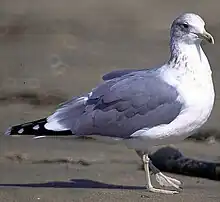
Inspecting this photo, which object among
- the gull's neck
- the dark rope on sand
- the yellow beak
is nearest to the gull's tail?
the gull's neck

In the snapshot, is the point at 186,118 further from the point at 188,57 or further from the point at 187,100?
the point at 188,57

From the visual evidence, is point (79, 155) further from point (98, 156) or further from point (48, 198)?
point (48, 198)

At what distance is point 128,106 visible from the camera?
648 centimetres

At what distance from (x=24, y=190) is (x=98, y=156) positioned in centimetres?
208

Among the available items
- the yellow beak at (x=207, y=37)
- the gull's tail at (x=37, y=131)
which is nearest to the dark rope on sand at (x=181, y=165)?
the gull's tail at (x=37, y=131)

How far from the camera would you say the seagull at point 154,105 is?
6.34m

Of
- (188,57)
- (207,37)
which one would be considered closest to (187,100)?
(188,57)

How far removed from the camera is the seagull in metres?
6.34

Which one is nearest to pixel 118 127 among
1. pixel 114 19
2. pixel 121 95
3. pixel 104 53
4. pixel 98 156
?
pixel 121 95

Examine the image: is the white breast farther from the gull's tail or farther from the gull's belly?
the gull's tail

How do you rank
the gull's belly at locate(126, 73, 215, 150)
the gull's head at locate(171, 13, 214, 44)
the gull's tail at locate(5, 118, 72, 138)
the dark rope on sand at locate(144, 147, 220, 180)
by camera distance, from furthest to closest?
1. the dark rope on sand at locate(144, 147, 220, 180)
2. the gull's tail at locate(5, 118, 72, 138)
3. the gull's head at locate(171, 13, 214, 44)
4. the gull's belly at locate(126, 73, 215, 150)

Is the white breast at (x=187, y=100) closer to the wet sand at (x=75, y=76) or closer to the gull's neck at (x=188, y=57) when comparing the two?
the gull's neck at (x=188, y=57)

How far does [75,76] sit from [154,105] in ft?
15.0

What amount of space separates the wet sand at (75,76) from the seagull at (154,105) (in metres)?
0.43
